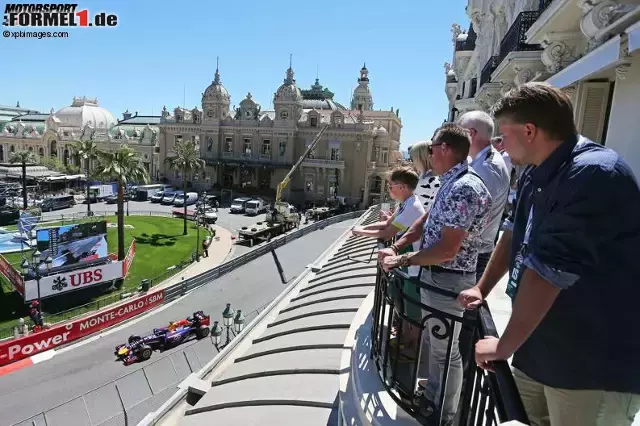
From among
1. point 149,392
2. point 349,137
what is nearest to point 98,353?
point 149,392

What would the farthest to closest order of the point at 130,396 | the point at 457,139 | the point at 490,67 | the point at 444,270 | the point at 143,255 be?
the point at 143,255 < the point at 490,67 < the point at 130,396 < the point at 444,270 < the point at 457,139

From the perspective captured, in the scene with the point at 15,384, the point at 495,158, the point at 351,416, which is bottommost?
the point at 15,384

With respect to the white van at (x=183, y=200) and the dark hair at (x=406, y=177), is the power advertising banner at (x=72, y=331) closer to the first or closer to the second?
the dark hair at (x=406, y=177)

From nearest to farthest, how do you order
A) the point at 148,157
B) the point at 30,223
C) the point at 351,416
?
the point at 351,416
the point at 30,223
the point at 148,157

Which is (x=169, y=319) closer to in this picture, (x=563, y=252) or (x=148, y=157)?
(x=563, y=252)

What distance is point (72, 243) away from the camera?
21.0m

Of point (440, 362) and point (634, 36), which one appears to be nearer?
point (440, 362)

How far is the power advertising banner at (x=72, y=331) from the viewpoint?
15.4 m

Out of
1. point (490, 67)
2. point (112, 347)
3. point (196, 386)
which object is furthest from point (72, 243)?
point (490, 67)

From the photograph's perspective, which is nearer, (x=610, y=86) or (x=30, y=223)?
(x=610, y=86)

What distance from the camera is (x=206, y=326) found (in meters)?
17.5

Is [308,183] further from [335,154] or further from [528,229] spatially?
[528,229]

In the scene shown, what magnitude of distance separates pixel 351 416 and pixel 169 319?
1769 centimetres

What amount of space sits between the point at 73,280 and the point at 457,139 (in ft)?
75.1
